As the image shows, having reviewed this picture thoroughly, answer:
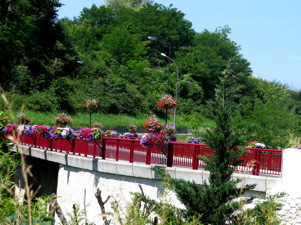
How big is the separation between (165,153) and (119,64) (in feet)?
165

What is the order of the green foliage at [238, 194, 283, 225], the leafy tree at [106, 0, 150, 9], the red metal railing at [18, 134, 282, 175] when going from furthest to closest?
the leafy tree at [106, 0, 150, 9]
the red metal railing at [18, 134, 282, 175]
the green foliage at [238, 194, 283, 225]

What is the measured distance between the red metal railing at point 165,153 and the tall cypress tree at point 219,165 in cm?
46

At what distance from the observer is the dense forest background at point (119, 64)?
4094 cm

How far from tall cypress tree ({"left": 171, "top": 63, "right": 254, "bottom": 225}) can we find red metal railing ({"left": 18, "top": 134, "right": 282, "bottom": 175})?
1.49 ft

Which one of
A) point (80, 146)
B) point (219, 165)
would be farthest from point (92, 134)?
point (219, 165)

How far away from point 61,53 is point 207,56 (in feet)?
88.8

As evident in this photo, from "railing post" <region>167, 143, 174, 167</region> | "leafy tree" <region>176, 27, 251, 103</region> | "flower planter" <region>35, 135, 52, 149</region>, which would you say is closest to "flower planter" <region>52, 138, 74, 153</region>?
"flower planter" <region>35, 135, 52, 149</region>

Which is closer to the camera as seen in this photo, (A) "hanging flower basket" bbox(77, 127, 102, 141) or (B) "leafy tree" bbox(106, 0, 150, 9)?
(A) "hanging flower basket" bbox(77, 127, 102, 141)

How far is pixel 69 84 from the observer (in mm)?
49750

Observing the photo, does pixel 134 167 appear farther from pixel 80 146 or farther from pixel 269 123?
pixel 269 123

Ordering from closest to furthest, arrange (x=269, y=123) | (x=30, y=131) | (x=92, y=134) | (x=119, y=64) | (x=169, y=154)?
(x=169, y=154)
(x=92, y=134)
(x=30, y=131)
(x=269, y=123)
(x=119, y=64)

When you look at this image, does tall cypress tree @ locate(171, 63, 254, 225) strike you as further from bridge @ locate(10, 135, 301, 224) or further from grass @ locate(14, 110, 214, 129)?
grass @ locate(14, 110, 214, 129)

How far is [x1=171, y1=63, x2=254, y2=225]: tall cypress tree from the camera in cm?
997

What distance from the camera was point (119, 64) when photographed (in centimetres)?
6378
